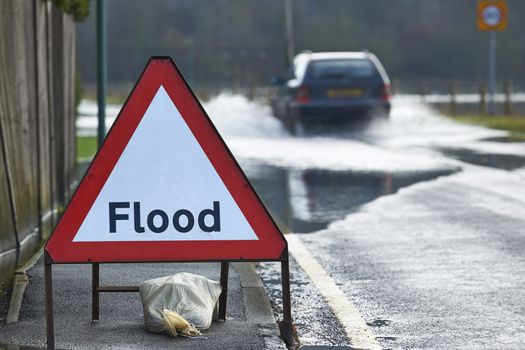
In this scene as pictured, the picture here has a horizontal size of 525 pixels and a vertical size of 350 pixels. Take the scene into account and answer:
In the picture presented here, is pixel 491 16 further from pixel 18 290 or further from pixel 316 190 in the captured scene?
pixel 18 290

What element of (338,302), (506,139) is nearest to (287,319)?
(338,302)

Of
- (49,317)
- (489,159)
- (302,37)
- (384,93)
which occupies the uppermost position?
(49,317)

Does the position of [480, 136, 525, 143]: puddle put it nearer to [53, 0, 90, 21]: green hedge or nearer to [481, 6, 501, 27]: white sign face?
[481, 6, 501, 27]: white sign face

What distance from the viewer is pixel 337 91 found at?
27.1m

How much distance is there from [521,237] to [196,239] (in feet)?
16.6

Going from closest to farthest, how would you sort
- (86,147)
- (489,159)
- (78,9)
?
(78,9) → (489,159) → (86,147)

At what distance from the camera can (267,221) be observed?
6.42m

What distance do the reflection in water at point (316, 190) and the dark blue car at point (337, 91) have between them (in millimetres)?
7771

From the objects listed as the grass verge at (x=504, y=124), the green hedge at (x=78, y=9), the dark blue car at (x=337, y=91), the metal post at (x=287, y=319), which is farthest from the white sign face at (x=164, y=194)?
the dark blue car at (x=337, y=91)

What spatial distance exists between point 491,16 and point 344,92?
7.54 metres

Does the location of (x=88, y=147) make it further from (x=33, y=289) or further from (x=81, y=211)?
(x=81, y=211)

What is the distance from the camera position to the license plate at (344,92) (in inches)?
1062

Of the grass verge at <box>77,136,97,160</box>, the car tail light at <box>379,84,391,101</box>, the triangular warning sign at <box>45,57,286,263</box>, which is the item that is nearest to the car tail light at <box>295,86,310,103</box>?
the car tail light at <box>379,84,391,101</box>

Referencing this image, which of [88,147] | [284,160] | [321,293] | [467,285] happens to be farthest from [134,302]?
[88,147]
